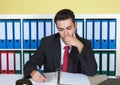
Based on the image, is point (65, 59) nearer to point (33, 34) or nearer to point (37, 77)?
point (37, 77)

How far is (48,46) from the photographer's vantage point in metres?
2.23

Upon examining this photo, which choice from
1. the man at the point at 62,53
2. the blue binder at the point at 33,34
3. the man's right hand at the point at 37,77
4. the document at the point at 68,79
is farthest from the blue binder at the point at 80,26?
the man's right hand at the point at 37,77

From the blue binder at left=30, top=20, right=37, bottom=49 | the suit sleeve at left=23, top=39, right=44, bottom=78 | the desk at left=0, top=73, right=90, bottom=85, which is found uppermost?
the blue binder at left=30, top=20, right=37, bottom=49

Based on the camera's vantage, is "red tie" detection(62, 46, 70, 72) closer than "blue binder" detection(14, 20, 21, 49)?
Yes

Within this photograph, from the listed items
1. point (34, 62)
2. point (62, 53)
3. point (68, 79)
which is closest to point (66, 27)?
point (62, 53)

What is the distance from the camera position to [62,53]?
2197mm

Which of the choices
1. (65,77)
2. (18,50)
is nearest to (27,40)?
(18,50)

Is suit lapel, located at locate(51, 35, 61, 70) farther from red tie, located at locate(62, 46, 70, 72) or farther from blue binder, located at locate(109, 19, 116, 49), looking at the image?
blue binder, located at locate(109, 19, 116, 49)

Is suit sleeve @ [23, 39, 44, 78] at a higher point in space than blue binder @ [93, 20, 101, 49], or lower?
lower

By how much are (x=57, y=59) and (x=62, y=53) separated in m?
0.07

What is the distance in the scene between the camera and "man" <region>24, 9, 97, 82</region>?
1994mm

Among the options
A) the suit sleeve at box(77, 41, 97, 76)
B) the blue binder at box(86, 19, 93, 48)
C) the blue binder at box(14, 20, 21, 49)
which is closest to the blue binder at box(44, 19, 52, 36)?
the blue binder at box(14, 20, 21, 49)

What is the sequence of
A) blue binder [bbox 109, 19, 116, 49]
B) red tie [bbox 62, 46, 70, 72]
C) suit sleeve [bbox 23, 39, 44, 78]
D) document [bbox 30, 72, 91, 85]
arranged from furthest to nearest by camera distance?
blue binder [bbox 109, 19, 116, 49], red tie [bbox 62, 46, 70, 72], suit sleeve [bbox 23, 39, 44, 78], document [bbox 30, 72, 91, 85]

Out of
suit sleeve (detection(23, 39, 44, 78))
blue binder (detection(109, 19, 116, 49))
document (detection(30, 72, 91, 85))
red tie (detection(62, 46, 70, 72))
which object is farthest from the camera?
blue binder (detection(109, 19, 116, 49))
